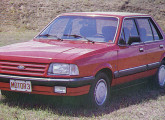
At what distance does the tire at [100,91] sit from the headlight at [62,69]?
514 mm

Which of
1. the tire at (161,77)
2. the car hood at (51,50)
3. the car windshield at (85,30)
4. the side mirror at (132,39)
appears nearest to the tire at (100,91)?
the car hood at (51,50)

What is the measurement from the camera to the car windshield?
734 centimetres

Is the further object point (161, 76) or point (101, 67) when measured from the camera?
point (161, 76)

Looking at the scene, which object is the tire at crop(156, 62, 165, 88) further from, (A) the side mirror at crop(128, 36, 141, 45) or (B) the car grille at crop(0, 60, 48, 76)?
(B) the car grille at crop(0, 60, 48, 76)

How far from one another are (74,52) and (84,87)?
1.83 ft

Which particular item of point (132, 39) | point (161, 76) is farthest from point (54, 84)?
point (161, 76)

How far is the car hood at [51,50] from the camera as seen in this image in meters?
6.16

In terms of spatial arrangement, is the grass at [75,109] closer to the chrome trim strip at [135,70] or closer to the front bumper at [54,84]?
the front bumper at [54,84]

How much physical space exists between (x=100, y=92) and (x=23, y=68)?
1344 mm

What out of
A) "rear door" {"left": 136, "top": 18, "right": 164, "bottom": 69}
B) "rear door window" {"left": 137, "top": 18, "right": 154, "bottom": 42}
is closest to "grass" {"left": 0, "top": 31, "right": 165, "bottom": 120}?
"rear door" {"left": 136, "top": 18, "right": 164, "bottom": 69}

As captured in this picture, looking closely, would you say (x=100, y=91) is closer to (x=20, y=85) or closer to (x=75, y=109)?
(x=75, y=109)

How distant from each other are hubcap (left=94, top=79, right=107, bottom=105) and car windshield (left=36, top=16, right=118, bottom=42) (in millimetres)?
899

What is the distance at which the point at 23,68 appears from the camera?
20.4 feet

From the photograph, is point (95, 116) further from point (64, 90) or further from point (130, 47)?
point (130, 47)
